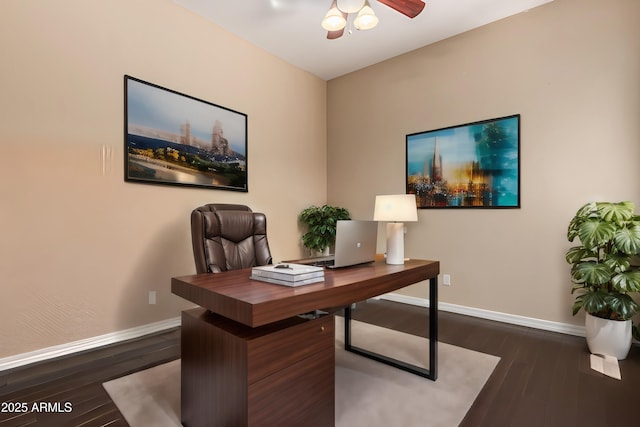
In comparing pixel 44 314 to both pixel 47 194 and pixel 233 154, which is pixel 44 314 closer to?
pixel 47 194

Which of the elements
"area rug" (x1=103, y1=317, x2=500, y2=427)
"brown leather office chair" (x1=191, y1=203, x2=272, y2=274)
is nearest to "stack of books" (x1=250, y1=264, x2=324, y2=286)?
"brown leather office chair" (x1=191, y1=203, x2=272, y2=274)

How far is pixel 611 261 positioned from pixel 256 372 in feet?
8.64

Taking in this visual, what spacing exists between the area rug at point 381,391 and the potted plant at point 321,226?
1.78 meters

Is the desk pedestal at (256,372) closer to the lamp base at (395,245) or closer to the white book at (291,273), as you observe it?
the white book at (291,273)

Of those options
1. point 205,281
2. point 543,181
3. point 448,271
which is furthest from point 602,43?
point 205,281

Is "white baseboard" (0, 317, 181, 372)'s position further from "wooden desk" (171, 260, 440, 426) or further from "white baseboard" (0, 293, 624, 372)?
"wooden desk" (171, 260, 440, 426)

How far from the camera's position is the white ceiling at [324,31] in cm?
305

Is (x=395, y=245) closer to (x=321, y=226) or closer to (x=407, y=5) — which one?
(x=407, y=5)

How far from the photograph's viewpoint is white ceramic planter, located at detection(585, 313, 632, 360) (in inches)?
92.0

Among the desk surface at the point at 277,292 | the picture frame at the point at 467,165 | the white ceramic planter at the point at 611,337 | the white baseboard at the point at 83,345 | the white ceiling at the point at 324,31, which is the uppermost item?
the white ceiling at the point at 324,31

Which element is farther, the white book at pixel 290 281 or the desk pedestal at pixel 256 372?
the white book at pixel 290 281

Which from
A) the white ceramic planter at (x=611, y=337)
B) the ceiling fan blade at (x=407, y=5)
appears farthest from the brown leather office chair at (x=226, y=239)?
the white ceramic planter at (x=611, y=337)

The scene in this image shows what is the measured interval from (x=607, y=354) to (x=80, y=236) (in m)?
4.17

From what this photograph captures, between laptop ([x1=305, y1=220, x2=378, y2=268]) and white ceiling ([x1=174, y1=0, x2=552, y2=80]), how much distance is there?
91.3 inches
